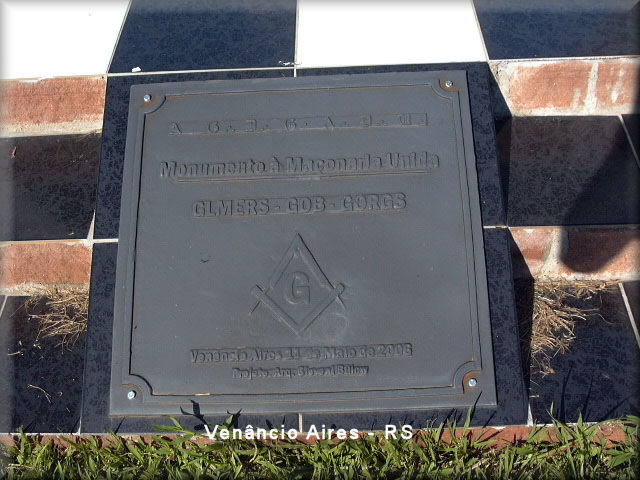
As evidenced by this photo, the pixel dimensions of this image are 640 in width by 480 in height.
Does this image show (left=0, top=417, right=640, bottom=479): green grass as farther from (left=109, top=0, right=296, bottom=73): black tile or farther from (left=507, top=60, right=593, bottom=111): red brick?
(left=109, top=0, right=296, bottom=73): black tile

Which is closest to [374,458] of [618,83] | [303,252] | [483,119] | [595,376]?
[303,252]

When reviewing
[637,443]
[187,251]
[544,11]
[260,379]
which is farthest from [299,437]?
[544,11]

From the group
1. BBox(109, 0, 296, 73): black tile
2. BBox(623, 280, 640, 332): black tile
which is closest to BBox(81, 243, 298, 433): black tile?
BBox(109, 0, 296, 73): black tile

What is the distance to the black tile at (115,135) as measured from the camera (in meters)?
2.08

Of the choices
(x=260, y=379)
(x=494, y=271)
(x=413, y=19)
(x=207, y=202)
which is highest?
(x=413, y=19)

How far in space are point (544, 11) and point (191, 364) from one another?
2.34 meters

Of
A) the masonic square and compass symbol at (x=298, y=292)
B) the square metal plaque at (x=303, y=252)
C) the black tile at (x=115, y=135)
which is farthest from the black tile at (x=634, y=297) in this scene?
the black tile at (x=115, y=135)

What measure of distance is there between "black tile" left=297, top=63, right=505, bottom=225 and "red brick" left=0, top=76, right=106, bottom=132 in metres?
0.96

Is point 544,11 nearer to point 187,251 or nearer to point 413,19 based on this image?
point 413,19

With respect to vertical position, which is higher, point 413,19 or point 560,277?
point 413,19

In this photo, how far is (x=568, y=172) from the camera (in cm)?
229

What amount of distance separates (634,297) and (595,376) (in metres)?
0.43

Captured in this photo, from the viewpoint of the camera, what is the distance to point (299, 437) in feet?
6.01

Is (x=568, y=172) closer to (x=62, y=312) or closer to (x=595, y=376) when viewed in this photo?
(x=595, y=376)
